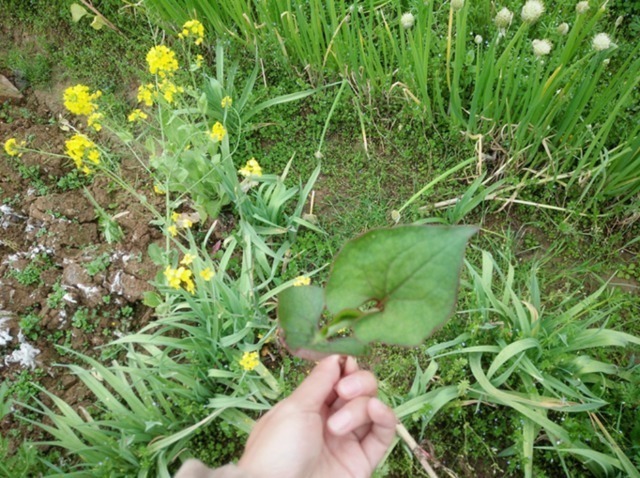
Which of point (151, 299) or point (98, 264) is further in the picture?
point (98, 264)

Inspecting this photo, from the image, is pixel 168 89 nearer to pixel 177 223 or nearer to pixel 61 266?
pixel 177 223

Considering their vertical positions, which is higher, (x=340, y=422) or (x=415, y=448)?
(x=340, y=422)

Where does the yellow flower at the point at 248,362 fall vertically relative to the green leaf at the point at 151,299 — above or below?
below

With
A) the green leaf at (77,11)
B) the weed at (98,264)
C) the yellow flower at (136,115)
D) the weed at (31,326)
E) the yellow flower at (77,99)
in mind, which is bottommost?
the weed at (31,326)

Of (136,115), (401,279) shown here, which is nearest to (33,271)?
(136,115)

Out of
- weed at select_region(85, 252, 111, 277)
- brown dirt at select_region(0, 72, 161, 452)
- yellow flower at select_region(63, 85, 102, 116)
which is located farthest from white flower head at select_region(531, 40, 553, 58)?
weed at select_region(85, 252, 111, 277)

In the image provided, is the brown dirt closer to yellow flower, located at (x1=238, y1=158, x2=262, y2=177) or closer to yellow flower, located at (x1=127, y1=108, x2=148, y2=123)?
yellow flower, located at (x1=127, y1=108, x2=148, y2=123)

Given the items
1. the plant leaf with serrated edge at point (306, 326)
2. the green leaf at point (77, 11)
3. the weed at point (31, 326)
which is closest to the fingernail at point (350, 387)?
the plant leaf with serrated edge at point (306, 326)

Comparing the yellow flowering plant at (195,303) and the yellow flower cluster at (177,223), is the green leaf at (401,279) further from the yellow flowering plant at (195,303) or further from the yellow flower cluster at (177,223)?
the yellow flower cluster at (177,223)
